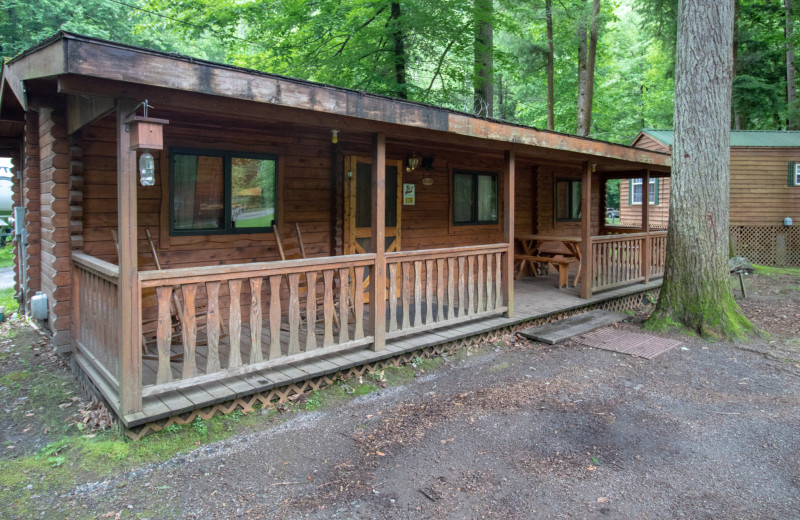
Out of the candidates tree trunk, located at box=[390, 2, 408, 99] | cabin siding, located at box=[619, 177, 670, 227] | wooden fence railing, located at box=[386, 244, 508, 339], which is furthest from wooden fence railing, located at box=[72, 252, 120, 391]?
cabin siding, located at box=[619, 177, 670, 227]

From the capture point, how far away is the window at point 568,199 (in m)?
10.6

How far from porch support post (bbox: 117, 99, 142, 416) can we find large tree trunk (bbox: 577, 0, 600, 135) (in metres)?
14.3

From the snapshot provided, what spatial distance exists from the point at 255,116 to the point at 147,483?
2.55 m

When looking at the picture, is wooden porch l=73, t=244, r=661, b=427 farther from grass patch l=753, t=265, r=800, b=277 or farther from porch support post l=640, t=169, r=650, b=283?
grass patch l=753, t=265, r=800, b=277

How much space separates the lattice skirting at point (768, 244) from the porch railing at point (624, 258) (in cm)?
777

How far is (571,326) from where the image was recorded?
22.1ft

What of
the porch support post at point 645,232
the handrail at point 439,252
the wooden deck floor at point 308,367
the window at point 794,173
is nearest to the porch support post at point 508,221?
the handrail at point 439,252

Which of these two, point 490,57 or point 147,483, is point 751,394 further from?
point 490,57

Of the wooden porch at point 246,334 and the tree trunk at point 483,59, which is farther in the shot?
the tree trunk at point 483,59

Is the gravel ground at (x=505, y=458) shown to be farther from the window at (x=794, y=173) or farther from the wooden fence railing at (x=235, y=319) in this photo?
the window at (x=794, y=173)

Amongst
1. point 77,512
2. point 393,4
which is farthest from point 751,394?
point 393,4

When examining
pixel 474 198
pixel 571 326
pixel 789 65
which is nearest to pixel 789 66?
pixel 789 65

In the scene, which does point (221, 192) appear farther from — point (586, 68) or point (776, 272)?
point (586, 68)

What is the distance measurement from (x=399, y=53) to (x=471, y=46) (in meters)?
2.19
